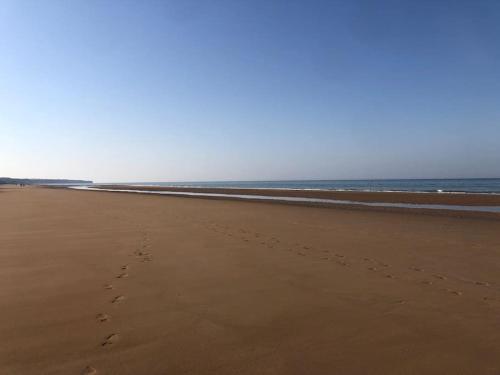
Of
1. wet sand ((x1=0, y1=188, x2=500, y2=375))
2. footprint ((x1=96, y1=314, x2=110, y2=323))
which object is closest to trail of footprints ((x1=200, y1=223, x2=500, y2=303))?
wet sand ((x1=0, y1=188, x2=500, y2=375))

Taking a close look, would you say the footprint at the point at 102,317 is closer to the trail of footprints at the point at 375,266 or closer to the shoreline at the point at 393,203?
the trail of footprints at the point at 375,266

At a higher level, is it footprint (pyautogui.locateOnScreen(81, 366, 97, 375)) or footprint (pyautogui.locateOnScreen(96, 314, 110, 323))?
footprint (pyautogui.locateOnScreen(96, 314, 110, 323))

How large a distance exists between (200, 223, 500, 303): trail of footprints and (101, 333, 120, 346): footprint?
4.71 meters

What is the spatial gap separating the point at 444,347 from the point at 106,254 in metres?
7.05

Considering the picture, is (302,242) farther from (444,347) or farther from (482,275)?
(444,347)

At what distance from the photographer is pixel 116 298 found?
512cm

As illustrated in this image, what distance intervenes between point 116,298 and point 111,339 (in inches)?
56.1

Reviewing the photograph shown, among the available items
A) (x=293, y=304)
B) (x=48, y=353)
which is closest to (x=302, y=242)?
(x=293, y=304)

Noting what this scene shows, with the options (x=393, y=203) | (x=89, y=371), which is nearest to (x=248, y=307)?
(x=89, y=371)

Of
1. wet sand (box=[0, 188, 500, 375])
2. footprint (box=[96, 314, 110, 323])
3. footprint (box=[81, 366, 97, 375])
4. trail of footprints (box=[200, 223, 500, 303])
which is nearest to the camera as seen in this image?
footprint (box=[81, 366, 97, 375])

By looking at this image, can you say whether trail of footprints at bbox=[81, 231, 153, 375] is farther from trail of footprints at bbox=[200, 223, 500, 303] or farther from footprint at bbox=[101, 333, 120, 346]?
trail of footprints at bbox=[200, 223, 500, 303]

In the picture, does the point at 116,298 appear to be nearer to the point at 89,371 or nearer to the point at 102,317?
the point at 102,317

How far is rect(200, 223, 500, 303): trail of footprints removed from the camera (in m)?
5.85

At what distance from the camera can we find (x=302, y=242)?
9.99 m
